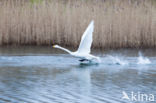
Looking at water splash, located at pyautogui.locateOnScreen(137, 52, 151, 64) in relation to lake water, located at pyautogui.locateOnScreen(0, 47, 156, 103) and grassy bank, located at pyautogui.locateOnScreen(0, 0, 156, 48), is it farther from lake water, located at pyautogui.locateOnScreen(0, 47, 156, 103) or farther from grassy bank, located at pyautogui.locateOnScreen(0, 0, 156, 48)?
grassy bank, located at pyautogui.locateOnScreen(0, 0, 156, 48)

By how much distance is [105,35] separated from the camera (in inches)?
606

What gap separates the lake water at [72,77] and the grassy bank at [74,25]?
0.45m

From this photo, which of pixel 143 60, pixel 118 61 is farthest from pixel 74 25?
pixel 143 60

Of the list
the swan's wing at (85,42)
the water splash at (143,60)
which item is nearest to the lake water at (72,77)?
the water splash at (143,60)

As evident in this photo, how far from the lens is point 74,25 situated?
15.5m

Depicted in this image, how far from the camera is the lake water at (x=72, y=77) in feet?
29.1

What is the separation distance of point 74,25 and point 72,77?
452cm

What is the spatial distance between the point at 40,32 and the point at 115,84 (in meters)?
5.79

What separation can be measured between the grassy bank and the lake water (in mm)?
446

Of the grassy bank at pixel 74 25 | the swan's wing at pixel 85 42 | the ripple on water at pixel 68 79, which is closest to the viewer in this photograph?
the ripple on water at pixel 68 79

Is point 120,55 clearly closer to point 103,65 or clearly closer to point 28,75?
point 103,65

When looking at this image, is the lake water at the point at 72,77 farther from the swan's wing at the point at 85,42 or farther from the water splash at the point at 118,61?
the swan's wing at the point at 85,42

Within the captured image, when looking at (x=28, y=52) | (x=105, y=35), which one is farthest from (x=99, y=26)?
(x=28, y=52)

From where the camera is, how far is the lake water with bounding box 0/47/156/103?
Answer: 8.88 meters
